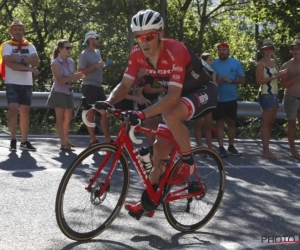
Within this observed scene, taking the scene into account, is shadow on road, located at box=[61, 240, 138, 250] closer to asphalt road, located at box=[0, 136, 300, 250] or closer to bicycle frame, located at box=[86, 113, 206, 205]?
asphalt road, located at box=[0, 136, 300, 250]

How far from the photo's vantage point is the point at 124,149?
248 inches

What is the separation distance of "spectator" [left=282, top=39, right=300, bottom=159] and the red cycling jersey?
5087 mm

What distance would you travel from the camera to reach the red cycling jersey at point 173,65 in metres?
6.09

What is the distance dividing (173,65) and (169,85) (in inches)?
6.9

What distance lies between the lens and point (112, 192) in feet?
20.4

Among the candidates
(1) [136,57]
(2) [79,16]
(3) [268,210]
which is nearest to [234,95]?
(3) [268,210]

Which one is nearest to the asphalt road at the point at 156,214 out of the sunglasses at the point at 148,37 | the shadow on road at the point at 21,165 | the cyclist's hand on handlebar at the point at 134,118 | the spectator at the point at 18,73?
the shadow on road at the point at 21,165

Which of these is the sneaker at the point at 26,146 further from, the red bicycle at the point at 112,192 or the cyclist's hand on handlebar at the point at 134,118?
the cyclist's hand on handlebar at the point at 134,118

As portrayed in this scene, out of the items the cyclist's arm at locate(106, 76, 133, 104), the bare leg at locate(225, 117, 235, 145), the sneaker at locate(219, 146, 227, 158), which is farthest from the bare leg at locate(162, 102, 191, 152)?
the bare leg at locate(225, 117, 235, 145)

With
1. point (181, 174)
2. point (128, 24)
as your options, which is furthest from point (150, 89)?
point (128, 24)

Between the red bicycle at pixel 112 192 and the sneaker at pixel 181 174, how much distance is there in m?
0.04

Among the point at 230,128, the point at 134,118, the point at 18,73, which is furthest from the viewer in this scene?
the point at 230,128

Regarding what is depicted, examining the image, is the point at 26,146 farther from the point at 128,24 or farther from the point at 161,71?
the point at 128,24

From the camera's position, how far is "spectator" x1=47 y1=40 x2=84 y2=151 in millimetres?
11219
